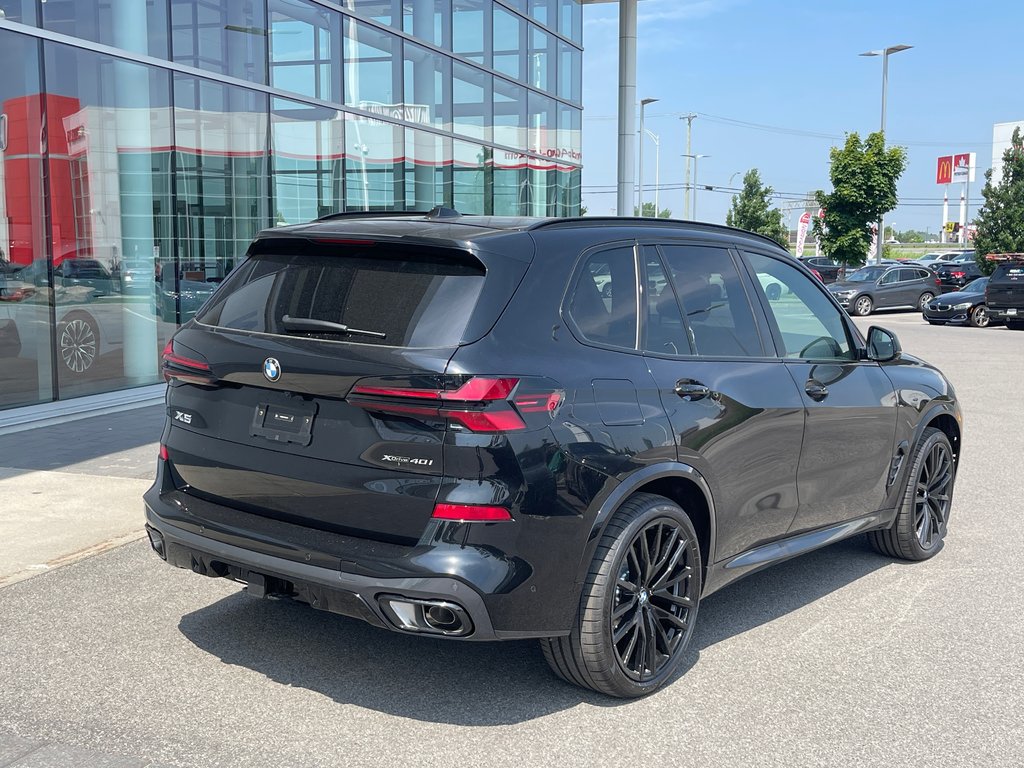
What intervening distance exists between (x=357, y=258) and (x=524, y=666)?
1.77 metres

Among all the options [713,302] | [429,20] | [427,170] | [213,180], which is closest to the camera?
[713,302]

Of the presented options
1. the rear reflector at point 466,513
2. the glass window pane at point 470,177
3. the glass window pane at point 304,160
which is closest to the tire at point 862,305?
the glass window pane at point 470,177

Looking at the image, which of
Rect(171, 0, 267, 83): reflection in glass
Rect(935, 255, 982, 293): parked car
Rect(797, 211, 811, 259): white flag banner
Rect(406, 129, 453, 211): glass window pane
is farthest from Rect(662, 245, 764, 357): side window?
Rect(797, 211, 811, 259): white flag banner

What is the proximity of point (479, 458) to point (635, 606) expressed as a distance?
3.26 ft

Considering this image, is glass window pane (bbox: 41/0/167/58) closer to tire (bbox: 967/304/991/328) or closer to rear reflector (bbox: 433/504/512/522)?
rear reflector (bbox: 433/504/512/522)

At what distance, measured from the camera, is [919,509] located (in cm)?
604

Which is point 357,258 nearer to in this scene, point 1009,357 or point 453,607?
point 453,607

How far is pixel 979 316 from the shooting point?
92.7 ft

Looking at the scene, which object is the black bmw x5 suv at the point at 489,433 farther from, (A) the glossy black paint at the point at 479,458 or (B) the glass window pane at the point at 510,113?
(B) the glass window pane at the point at 510,113

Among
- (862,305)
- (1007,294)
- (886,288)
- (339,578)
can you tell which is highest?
(339,578)

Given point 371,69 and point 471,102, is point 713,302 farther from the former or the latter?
point 471,102

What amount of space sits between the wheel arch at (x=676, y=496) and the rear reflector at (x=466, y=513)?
1.41ft


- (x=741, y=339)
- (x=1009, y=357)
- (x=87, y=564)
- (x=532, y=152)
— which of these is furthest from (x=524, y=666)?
(x=532, y=152)

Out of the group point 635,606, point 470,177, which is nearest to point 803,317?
point 635,606
